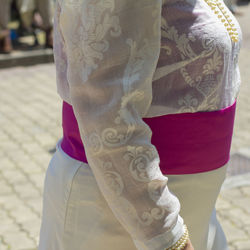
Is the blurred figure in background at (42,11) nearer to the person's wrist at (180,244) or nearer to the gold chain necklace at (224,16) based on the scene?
the gold chain necklace at (224,16)

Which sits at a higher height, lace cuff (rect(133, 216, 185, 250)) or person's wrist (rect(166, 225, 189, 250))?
lace cuff (rect(133, 216, 185, 250))

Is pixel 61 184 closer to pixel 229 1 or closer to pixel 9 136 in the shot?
pixel 229 1

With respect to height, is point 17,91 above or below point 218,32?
below

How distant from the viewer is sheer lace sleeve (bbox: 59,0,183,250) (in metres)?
1.32

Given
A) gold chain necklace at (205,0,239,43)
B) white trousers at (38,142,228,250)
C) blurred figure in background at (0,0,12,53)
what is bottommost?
blurred figure in background at (0,0,12,53)

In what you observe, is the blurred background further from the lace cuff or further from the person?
the lace cuff

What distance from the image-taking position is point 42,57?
8516mm

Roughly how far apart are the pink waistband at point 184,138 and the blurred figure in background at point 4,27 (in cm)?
704

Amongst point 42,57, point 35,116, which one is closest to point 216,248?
point 35,116

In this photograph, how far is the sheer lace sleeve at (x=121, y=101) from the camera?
4.32ft

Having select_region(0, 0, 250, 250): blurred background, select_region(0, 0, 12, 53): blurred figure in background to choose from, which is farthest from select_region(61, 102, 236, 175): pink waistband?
select_region(0, 0, 12, 53): blurred figure in background

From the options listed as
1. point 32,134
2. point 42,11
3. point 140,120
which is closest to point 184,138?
point 140,120

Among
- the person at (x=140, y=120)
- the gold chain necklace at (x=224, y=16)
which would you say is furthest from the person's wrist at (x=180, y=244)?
the gold chain necklace at (x=224, y=16)

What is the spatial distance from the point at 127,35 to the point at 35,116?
15.9 ft
